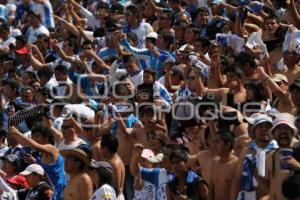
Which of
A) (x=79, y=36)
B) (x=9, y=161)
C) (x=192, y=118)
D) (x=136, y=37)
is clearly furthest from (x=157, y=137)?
(x=79, y=36)

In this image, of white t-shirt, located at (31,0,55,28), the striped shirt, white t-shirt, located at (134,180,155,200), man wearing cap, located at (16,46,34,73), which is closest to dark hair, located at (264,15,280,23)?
the striped shirt

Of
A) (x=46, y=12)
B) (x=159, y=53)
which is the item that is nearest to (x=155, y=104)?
(x=159, y=53)

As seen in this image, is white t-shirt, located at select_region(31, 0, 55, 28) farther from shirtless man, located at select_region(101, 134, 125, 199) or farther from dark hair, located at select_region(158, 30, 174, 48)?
shirtless man, located at select_region(101, 134, 125, 199)

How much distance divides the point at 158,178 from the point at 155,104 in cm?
196

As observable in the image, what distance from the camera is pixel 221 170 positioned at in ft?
30.7

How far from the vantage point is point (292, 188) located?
25.1 ft

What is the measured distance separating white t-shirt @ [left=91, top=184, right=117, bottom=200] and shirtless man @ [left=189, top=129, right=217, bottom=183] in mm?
809

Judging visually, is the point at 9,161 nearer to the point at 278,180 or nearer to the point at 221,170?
the point at 221,170

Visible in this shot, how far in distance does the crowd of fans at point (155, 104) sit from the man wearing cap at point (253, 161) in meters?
0.01

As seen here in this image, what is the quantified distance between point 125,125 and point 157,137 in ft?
3.42

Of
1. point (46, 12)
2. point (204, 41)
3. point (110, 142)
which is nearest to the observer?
point (110, 142)

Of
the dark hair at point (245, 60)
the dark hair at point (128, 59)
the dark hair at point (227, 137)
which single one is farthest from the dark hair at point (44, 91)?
the dark hair at point (227, 137)

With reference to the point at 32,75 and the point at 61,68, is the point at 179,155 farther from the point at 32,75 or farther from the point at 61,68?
the point at 32,75

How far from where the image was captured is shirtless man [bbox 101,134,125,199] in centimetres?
1026
